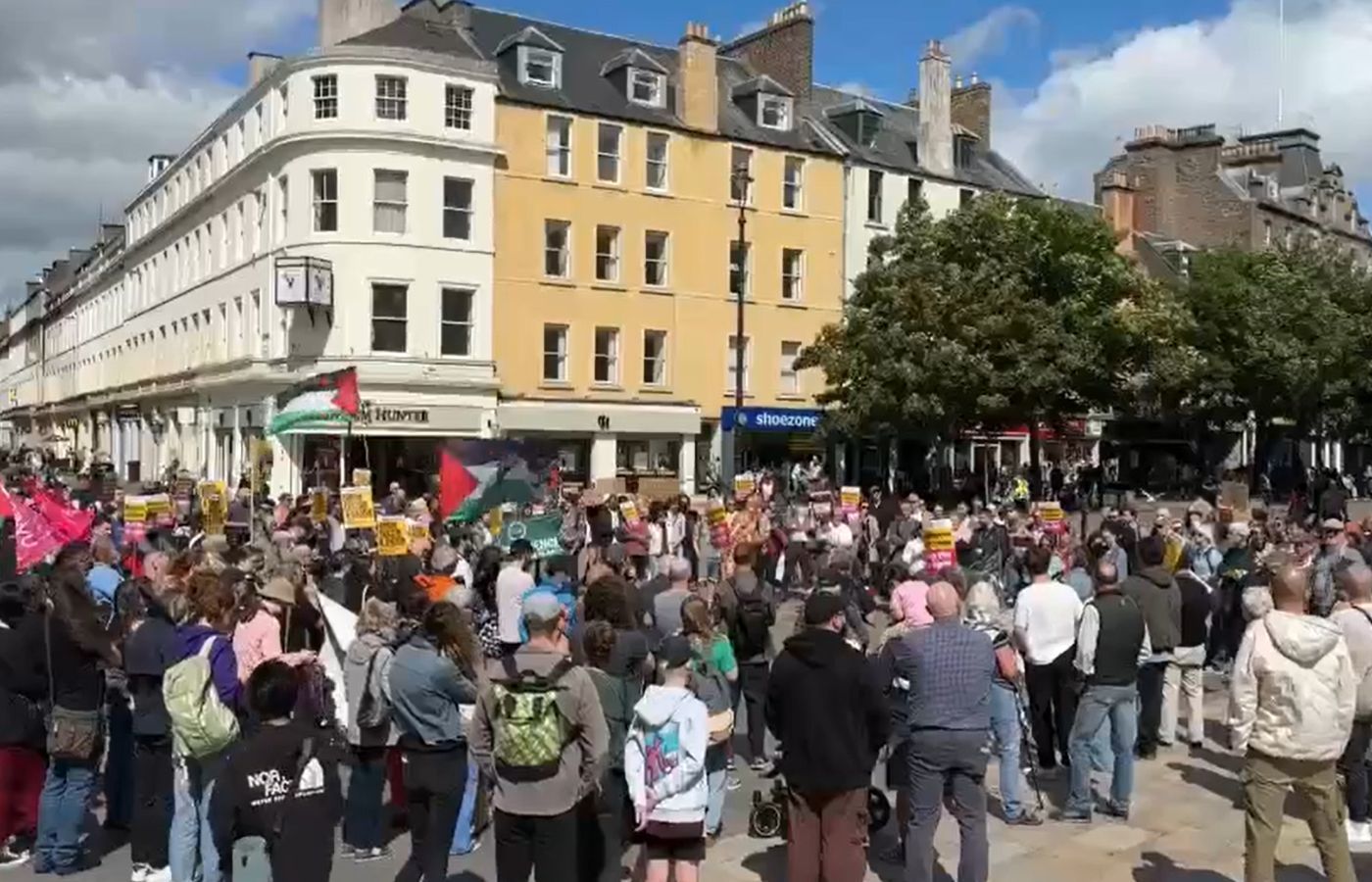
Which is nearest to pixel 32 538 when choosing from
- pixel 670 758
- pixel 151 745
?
pixel 151 745

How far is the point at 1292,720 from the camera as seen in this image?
6.22 meters

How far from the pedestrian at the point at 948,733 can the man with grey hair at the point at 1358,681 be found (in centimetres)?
225

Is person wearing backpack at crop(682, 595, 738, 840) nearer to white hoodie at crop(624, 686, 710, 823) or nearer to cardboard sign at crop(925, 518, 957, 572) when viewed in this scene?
white hoodie at crop(624, 686, 710, 823)

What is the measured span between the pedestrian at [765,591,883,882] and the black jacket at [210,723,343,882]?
213cm

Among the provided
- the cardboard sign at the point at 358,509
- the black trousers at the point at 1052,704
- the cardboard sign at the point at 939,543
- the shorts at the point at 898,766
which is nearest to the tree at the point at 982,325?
the cardboard sign at the point at 358,509

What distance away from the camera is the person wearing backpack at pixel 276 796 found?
5.12 metres

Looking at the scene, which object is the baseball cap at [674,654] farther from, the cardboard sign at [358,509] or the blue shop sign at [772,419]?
the blue shop sign at [772,419]

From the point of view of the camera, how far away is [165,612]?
721 cm

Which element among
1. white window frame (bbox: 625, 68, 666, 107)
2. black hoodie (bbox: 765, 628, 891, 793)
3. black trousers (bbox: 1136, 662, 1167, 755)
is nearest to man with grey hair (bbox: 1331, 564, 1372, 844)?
black trousers (bbox: 1136, 662, 1167, 755)

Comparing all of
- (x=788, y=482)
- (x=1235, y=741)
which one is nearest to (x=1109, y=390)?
(x=788, y=482)

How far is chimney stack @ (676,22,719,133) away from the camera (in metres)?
37.2

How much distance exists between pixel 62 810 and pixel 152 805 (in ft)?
1.88

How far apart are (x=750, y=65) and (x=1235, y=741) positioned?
128 feet

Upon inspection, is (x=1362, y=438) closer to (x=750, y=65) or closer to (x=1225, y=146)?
(x=1225, y=146)
